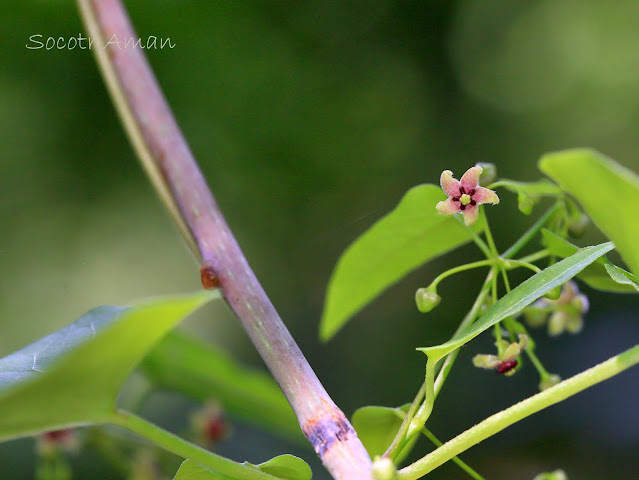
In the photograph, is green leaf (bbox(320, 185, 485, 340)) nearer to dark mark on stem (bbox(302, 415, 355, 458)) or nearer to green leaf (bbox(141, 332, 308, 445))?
dark mark on stem (bbox(302, 415, 355, 458))

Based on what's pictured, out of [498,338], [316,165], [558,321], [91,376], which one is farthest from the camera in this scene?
[316,165]

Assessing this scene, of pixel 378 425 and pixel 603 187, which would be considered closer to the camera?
pixel 603 187

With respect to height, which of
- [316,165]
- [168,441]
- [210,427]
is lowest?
[210,427]

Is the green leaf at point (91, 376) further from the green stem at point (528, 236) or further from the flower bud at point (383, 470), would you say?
the green stem at point (528, 236)

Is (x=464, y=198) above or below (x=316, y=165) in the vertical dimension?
below

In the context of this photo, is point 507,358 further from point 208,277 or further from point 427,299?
point 208,277

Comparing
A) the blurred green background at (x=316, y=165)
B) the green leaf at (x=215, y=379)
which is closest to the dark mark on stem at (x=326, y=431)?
the green leaf at (x=215, y=379)

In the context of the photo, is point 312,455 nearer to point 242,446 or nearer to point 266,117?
point 242,446

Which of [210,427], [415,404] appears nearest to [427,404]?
[415,404]
